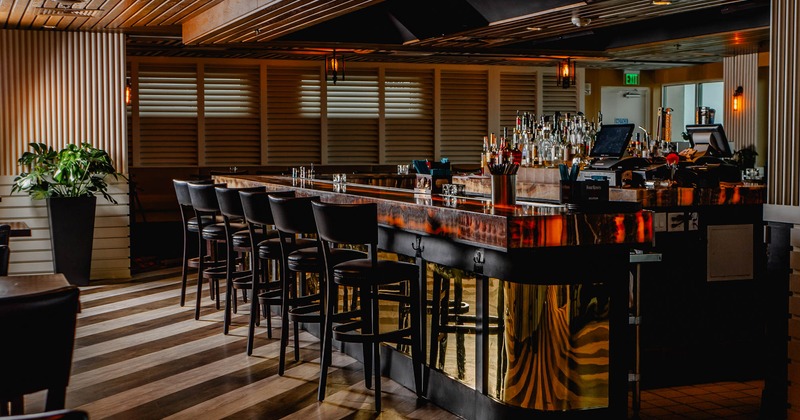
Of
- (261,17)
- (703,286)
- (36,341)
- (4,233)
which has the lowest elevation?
(703,286)

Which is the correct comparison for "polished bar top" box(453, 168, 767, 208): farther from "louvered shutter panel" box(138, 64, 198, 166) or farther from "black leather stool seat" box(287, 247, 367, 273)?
"louvered shutter panel" box(138, 64, 198, 166)

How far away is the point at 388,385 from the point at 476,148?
884 centimetres

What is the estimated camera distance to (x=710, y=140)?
23.0 feet

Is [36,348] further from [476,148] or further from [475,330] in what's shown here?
[476,148]

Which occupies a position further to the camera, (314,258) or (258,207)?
(258,207)

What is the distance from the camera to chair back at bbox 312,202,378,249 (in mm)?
4480

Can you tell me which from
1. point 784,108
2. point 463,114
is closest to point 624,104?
point 463,114

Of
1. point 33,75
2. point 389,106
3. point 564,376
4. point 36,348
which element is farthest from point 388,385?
point 389,106

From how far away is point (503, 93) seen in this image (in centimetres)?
1370

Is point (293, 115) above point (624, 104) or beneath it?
beneath

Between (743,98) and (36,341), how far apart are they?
39.9ft

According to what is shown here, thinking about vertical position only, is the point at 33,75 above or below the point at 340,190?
above

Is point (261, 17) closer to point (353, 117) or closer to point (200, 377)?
point (200, 377)

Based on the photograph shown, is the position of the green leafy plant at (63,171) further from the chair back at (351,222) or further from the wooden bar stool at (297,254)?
the chair back at (351,222)
